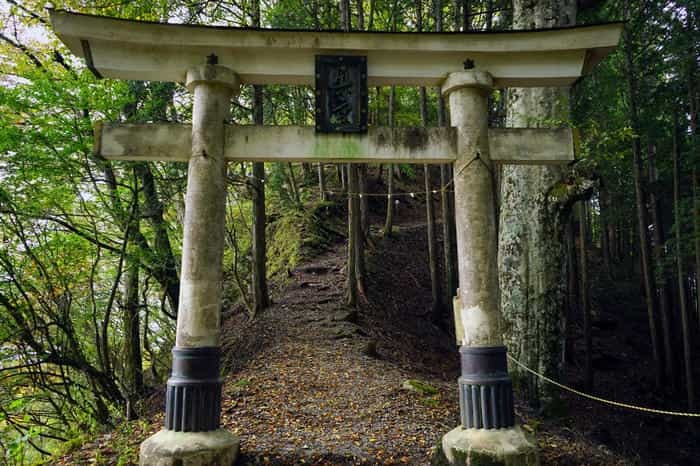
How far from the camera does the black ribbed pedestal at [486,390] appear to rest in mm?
3924

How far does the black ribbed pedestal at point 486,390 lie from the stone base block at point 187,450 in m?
2.16

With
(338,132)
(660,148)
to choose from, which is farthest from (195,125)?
(660,148)

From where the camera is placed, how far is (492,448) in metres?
3.76

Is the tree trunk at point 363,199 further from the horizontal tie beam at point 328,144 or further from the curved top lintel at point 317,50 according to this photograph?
the horizontal tie beam at point 328,144

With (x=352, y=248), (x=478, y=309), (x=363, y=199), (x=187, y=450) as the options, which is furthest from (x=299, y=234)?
(x=187, y=450)

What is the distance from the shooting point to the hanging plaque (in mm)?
4445

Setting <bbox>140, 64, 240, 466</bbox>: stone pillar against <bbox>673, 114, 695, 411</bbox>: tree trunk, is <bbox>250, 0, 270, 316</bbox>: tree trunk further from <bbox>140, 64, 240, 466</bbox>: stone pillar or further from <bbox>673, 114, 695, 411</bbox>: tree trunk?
<bbox>673, 114, 695, 411</bbox>: tree trunk

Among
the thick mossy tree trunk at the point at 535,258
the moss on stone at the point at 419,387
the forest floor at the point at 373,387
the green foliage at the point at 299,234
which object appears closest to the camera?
the forest floor at the point at 373,387

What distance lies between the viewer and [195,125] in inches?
170

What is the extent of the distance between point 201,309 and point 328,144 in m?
1.96

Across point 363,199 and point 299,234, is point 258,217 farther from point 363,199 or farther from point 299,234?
point 363,199

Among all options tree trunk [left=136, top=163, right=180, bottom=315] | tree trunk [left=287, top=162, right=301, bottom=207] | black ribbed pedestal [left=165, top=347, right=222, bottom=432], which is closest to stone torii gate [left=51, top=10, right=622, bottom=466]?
black ribbed pedestal [left=165, top=347, right=222, bottom=432]

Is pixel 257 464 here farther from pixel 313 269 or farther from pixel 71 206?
pixel 313 269

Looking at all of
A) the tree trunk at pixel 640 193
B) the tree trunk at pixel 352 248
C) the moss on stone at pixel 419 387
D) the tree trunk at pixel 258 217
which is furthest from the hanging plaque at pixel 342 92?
the tree trunk at pixel 640 193
